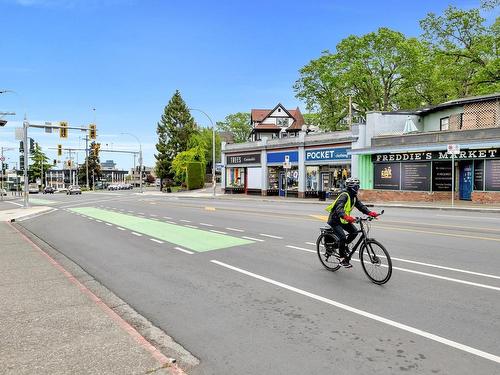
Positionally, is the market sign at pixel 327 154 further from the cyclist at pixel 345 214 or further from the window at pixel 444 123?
the cyclist at pixel 345 214

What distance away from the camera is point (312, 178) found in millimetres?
37406

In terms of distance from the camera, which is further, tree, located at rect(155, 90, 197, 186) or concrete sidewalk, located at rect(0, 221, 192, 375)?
tree, located at rect(155, 90, 197, 186)

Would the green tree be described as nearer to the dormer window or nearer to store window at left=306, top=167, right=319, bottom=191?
store window at left=306, top=167, right=319, bottom=191

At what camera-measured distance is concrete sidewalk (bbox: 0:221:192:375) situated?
3938 mm

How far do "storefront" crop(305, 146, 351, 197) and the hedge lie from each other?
1279 inches

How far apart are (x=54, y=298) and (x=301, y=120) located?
78.9 meters

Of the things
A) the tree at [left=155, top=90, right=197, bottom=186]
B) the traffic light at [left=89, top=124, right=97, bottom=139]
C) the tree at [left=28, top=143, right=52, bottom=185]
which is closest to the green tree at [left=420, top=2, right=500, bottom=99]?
the traffic light at [left=89, top=124, right=97, bottom=139]

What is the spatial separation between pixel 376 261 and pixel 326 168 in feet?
96.7

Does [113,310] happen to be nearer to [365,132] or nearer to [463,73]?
[365,132]

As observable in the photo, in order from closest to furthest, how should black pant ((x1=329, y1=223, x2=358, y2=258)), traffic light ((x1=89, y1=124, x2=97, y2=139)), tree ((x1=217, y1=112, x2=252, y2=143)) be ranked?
black pant ((x1=329, y1=223, x2=358, y2=258))
traffic light ((x1=89, y1=124, x2=97, y2=139))
tree ((x1=217, y1=112, x2=252, y2=143))

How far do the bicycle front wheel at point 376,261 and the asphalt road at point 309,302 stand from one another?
0.15m

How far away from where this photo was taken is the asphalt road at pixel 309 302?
426 centimetres

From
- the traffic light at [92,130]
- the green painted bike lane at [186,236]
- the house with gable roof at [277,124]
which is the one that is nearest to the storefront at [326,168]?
the traffic light at [92,130]

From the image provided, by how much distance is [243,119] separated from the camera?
99.0 meters
